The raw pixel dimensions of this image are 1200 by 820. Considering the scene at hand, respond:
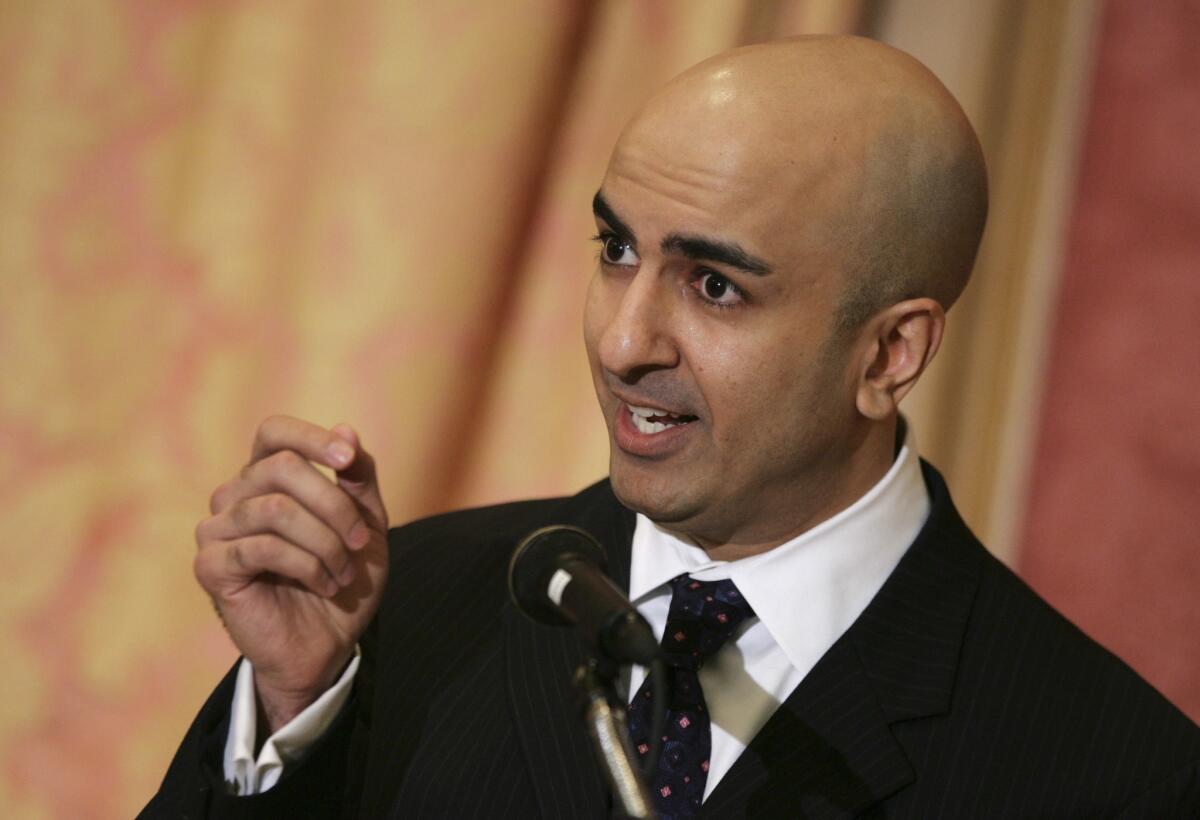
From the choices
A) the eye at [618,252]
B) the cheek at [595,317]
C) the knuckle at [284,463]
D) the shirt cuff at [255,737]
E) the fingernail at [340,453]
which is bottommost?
the shirt cuff at [255,737]

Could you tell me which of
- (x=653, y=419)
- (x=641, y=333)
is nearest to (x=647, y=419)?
(x=653, y=419)

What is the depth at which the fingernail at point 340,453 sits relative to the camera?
1345mm

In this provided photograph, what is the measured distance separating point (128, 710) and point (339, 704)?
0.93 metres

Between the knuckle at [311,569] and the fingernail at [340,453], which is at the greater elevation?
the fingernail at [340,453]

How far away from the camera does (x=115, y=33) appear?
2225 millimetres

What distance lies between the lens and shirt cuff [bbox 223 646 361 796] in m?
1.47

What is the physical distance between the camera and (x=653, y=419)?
155 centimetres

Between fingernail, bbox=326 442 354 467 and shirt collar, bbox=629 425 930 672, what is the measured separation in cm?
45

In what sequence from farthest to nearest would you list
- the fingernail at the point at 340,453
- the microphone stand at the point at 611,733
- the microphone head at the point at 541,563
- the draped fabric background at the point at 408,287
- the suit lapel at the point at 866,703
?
the draped fabric background at the point at 408,287
the suit lapel at the point at 866,703
the fingernail at the point at 340,453
the microphone head at the point at 541,563
the microphone stand at the point at 611,733

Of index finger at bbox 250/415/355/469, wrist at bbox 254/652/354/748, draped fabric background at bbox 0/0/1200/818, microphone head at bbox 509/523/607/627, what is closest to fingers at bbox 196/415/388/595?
index finger at bbox 250/415/355/469

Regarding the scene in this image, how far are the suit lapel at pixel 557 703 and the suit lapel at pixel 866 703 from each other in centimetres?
15

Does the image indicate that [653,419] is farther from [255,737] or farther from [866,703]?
[255,737]

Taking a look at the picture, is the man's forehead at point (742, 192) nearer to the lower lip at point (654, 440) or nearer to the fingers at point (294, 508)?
the lower lip at point (654, 440)

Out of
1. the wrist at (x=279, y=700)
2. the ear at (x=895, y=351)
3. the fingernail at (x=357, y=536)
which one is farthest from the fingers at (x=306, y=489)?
the ear at (x=895, y=351)
